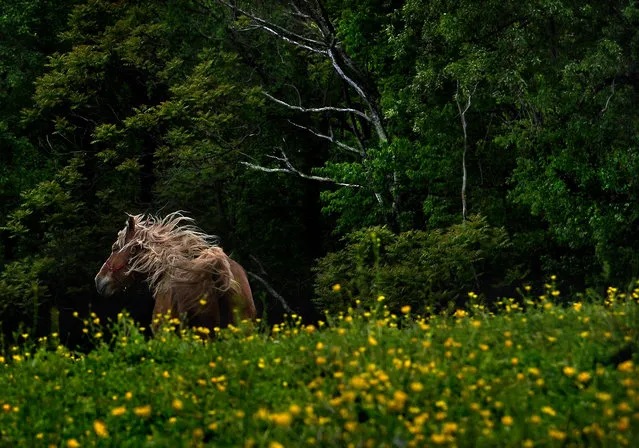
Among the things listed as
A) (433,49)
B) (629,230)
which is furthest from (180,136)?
(629,230)

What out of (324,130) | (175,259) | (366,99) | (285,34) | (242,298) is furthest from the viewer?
(324,130)

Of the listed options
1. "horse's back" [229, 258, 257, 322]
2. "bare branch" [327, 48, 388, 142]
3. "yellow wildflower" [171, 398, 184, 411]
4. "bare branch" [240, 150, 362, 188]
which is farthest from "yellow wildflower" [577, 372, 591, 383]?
"bare branch" [240, 150, 362, 188]

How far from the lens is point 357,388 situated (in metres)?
7.39

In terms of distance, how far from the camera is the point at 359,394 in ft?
24.7

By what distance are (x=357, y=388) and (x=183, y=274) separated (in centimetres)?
478

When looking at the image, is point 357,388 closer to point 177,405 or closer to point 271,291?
point 177,405

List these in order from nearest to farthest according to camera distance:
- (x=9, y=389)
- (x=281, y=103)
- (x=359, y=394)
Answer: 1. (x=359, y=394)
2. (x=9, y=389)
3. (x=281, y=103)

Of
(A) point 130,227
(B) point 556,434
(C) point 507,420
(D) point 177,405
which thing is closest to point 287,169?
(A) point 130,227

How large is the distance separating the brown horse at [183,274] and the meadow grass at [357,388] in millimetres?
1935

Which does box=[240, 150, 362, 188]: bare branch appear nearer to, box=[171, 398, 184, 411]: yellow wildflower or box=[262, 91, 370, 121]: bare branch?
box=[262, 91, 370, 121]: bare branch

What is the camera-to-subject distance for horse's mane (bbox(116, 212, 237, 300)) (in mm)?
11742

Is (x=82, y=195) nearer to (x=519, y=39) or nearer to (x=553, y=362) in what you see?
(x=519, y=39)

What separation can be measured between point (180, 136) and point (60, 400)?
69.7ft

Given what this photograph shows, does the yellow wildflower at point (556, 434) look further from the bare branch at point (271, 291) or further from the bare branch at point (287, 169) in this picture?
the bare branch at point (271, 291)
